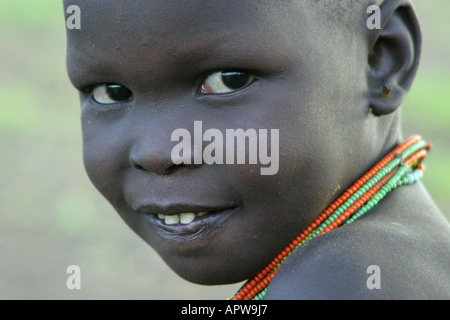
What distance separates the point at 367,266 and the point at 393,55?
0.67 m

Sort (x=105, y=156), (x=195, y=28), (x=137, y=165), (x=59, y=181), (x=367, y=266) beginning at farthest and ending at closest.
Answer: (x=59, y=181) → (x=105, y=156) → (x=137, y=165) → (x=195, y=28) → (x=367, y=266)

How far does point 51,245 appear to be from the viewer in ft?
14.4

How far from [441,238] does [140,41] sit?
867 millimetres

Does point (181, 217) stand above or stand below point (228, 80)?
below

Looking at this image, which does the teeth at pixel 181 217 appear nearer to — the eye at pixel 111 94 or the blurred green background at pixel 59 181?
the eye at pixel 111 94

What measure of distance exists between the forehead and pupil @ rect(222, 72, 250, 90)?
0.05m

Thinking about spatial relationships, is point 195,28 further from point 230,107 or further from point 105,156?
point 105,156

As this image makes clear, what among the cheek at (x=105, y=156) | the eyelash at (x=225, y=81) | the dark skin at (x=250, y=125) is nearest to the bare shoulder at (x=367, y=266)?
the dark skin at (x=250, y=125)

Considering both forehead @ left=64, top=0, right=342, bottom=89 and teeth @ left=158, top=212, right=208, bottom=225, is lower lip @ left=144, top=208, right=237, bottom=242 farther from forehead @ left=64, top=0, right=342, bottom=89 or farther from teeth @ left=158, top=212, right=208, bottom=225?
forehead @ left=64, top=0, right=342, bottom=89

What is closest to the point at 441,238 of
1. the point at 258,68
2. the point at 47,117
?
the point at 258,68

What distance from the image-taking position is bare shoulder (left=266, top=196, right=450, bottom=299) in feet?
4.58

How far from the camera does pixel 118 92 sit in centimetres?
178

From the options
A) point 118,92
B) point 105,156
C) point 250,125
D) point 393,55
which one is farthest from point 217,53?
point 393,55

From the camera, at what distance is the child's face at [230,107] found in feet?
5.24
